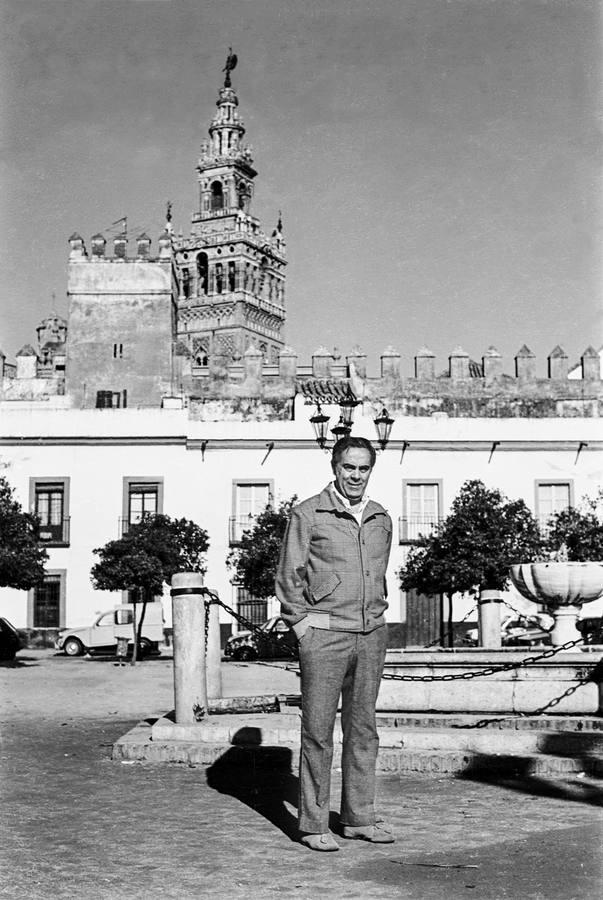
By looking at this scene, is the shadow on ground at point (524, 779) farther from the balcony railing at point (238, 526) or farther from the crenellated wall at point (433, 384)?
the crenellated wall at point (433, 384)

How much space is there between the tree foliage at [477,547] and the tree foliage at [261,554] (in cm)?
332

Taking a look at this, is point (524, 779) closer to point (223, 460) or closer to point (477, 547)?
point (477, 547)

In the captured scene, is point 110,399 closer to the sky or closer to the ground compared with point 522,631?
closer to the sky

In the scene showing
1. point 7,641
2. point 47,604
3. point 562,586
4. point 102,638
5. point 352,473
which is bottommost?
point 102,638

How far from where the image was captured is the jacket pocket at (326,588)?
4867 millimetres

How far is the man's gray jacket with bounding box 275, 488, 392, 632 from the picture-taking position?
4.86 meters

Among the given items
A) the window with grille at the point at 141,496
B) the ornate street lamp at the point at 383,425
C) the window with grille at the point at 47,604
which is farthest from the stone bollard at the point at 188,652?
the window with grille at the point at 141,496

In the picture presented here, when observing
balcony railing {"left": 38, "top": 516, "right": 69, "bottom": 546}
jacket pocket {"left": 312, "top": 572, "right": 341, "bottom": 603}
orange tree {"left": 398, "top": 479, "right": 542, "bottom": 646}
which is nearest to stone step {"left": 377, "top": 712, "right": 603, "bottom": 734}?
jacket pocket {"left": 312, "top": 572, "right": 341, "bottom": 603}

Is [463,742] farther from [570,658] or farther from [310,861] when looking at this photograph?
[570,658]

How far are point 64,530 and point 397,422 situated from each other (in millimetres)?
9773

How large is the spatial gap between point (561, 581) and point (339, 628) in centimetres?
836

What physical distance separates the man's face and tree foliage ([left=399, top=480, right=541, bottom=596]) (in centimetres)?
2344

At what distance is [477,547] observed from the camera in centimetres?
2839

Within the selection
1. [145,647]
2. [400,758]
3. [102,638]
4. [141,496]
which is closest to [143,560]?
[145,647]
